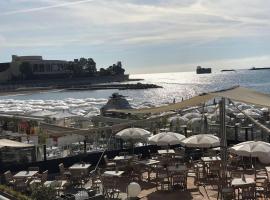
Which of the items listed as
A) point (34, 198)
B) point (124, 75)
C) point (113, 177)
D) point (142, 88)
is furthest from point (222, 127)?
point (124, 75)

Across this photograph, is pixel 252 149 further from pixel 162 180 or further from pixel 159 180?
pixel 159 180

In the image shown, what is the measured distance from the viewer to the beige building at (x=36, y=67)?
157m

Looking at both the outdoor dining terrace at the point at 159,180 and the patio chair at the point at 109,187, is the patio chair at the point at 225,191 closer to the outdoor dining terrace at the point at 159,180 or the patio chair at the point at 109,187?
the outdoor dining terrace at the point at 159,180

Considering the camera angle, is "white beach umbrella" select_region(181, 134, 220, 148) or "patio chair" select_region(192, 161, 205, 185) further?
"white beach umbrella" select_region(181, 134, 220, 148)

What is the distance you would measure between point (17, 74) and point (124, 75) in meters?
49.6

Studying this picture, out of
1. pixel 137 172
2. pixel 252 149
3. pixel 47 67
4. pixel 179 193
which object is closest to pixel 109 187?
pixel 179 193

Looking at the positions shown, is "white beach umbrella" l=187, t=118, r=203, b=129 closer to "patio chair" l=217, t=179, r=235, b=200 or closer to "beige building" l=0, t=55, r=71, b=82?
"patio chair" l=217, t=179, r=235, b=200

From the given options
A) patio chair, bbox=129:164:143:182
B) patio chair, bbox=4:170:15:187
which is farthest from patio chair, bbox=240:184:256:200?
patio chair, bbox=4:170:15:187

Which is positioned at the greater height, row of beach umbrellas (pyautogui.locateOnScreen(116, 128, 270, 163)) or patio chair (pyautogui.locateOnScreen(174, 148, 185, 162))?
row of beach umbrellas (pyautogui.locateOnScreen(116, 128, 270, 163))

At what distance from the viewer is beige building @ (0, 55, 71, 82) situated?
157m

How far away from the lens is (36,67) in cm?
16012

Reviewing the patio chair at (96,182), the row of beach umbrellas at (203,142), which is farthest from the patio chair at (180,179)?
the patio chair at (96,182)

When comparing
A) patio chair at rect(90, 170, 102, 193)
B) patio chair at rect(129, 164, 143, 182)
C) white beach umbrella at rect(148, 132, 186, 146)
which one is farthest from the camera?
white beach umbrella at rect(148, 132, 186, 146)

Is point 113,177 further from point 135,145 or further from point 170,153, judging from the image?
point 135,145
